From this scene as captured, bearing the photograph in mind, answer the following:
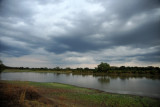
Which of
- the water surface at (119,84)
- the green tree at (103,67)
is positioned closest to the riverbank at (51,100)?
the water surface at (119,84)

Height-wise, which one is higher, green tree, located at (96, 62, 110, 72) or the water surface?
green tree, located at (96, 62, 110, 72)

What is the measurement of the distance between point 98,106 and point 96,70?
117 metres

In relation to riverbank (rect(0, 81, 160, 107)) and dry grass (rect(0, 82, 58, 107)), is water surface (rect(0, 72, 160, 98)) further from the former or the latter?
dry grass (rect(0, 82, 58, 107))

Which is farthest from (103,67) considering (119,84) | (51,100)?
(51,100)

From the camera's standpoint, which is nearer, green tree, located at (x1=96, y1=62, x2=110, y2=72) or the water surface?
the water surface

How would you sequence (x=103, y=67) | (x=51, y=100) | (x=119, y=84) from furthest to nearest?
(x=103, y=67) < (x=119, y=84) < (x=51, y=100)

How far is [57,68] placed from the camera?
19138 cm

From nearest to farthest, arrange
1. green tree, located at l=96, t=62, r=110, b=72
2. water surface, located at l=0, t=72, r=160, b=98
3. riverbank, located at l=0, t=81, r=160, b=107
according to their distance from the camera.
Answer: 1. riverbank, located at l=0, t=81, r=160, b=107
2. water surface, located at l=0, t=72, r=160, b=98
3. green tree, located at l=96, t=62, r=110, b=72

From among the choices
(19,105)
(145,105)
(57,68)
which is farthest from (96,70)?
(19,105)

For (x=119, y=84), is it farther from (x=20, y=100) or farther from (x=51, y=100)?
(x=20, y=100)

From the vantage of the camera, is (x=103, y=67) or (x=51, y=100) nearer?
(x=51, y=100)

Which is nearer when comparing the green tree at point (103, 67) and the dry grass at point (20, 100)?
the dry grass at point (20, 100)

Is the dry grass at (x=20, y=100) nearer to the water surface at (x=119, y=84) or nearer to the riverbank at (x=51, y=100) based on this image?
the riverbank at (x=51, y=100)

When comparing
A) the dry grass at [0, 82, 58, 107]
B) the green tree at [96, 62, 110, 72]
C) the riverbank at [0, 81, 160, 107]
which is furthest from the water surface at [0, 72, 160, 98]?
the green tree at [96, 62, 110, 72]
